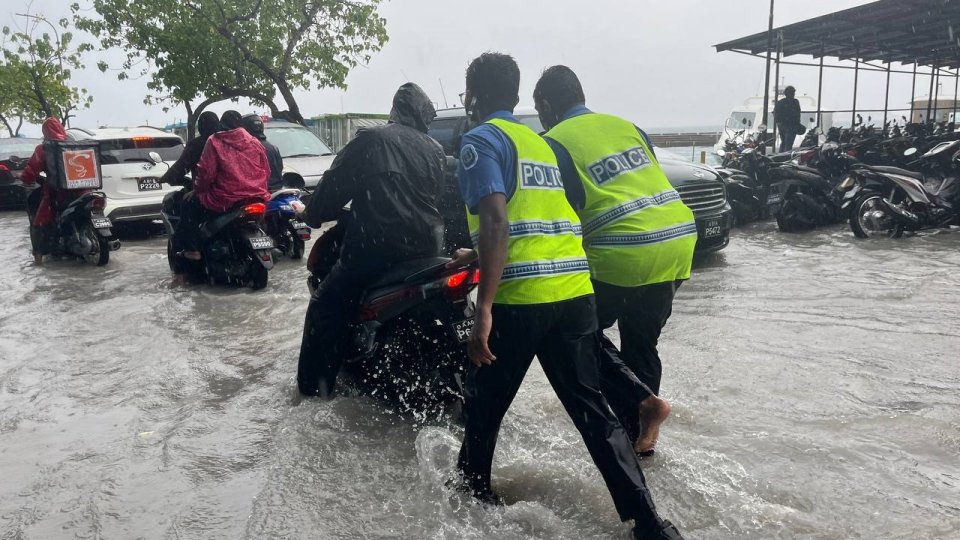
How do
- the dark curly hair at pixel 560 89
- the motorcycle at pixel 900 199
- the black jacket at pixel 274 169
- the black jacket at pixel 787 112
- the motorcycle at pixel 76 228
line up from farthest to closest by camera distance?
the black jacket at pixel 787 112 → the motorcycle at pixel 900 199 → the black jacket at pixel 274 169 → the motorcycle at pixel 76 228 → the dark curly hair at pixel 560 89

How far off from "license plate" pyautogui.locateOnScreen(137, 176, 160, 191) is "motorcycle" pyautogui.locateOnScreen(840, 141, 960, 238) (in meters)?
9.73

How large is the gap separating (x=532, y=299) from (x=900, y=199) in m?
9.19

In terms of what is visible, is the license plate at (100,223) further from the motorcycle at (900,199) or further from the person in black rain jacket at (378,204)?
the motorcycle at (900,199)

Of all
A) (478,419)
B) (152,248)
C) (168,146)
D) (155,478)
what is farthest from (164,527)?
(168,146)

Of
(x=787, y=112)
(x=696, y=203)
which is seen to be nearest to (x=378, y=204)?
(x=696, y=203)

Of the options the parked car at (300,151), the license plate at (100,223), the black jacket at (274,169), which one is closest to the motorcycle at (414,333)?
the black jacket at (274,169)

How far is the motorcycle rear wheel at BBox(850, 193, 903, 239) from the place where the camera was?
10.2 meters

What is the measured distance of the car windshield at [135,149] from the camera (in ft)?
36.2

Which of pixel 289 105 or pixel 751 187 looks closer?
pixel 751 187

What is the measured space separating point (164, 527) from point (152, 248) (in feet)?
28.3

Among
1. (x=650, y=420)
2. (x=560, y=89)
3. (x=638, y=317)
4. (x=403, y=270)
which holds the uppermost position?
(x=560, y=89)

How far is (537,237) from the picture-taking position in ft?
9.32

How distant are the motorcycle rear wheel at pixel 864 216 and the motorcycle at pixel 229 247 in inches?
298

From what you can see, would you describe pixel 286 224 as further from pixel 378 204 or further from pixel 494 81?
pixel 494 81
